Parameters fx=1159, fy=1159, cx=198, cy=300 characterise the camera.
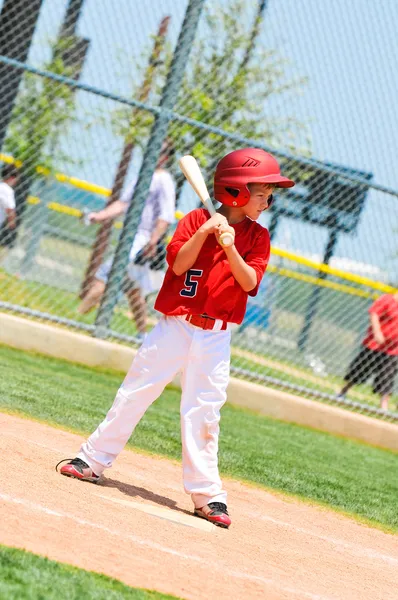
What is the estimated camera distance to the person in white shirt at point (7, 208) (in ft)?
38.9

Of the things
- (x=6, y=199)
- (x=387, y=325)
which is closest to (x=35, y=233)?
(x=6, y=199)

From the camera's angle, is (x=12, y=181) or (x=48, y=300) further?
(x=12, y=181)

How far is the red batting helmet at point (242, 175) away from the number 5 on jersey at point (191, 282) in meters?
0.35

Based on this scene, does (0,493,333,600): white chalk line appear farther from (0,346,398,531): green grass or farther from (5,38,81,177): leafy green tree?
(5,38,81,177): leafy green tree

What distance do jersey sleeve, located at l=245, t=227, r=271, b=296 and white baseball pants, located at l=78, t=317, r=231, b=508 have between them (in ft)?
1.04

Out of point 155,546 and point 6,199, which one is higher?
point 155,546

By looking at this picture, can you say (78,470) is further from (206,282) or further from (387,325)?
(387,325)

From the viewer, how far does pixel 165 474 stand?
624cm

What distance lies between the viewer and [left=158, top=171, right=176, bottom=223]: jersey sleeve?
10.2 meters

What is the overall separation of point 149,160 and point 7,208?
2828 millimetres

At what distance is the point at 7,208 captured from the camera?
12070mm

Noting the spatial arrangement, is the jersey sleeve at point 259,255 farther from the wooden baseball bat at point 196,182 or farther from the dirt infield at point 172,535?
the dirt infield at point 172,535

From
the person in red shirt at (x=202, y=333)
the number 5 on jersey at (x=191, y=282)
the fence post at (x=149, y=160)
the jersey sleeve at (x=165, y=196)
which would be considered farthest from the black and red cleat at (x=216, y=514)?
the jersey sleeve at (x=165, y=196)

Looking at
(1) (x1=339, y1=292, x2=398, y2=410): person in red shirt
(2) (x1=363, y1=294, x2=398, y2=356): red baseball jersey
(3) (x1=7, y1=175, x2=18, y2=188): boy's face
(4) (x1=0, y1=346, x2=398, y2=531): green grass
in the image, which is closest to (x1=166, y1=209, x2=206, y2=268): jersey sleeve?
(4) (x1=0, y1=346, x2=398, y2=531): green grass
